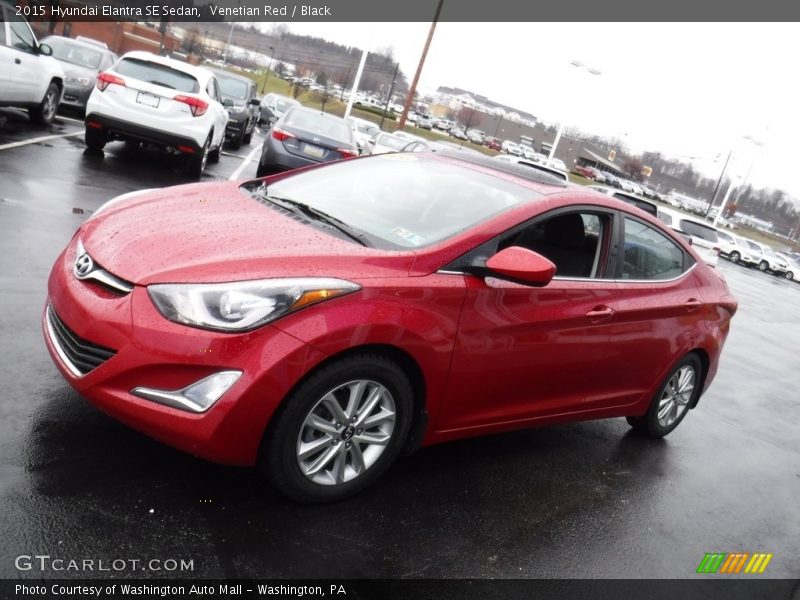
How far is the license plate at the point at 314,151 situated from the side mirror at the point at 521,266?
9.23m

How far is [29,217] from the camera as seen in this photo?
22.2 feet

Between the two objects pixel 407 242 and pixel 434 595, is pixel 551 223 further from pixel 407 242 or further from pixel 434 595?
pixel 434 595

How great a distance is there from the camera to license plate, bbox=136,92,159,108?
34.0 ft

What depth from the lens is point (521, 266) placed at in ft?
11.0

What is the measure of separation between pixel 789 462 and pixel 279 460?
473cm

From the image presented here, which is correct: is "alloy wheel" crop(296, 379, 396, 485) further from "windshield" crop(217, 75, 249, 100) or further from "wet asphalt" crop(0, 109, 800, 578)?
"windshield" crop(217, 75, 249, 100)

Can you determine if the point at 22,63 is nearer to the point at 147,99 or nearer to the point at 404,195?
the point at 147,99

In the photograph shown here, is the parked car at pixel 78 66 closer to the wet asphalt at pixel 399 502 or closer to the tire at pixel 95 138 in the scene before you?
the tire at pixel 95 138

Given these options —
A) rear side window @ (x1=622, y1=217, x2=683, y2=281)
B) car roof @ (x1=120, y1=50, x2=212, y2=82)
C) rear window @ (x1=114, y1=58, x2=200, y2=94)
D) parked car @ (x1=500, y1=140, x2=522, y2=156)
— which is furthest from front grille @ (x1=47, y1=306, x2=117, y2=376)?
parked car @ (x1=500, y1=140, x2=522, y2=156)

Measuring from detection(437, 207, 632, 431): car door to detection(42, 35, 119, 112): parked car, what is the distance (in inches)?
524

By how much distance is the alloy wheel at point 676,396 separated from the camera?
5.18 metres

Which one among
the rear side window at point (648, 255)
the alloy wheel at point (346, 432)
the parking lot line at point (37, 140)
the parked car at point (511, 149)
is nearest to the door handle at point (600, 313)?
the rear side window at point (648, 255)

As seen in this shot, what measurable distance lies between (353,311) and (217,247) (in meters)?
0.69

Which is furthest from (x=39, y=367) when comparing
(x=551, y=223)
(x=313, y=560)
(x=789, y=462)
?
Answer: (x=789, y=462)
